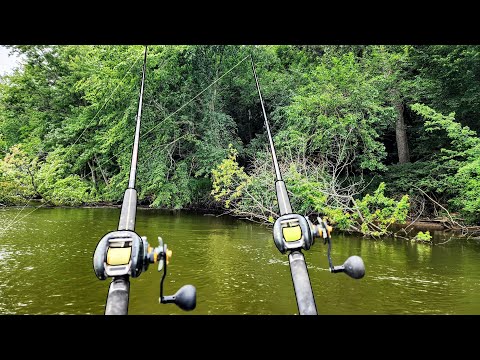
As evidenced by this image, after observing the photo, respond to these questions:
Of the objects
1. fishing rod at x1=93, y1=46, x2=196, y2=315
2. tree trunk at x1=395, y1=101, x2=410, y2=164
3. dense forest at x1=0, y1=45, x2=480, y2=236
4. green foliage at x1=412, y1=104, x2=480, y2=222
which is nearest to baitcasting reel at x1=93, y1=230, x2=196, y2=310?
fishing rod at x1=93, y1=46, x2=196, y2=315

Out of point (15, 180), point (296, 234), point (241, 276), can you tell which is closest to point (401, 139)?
point (241, 276)

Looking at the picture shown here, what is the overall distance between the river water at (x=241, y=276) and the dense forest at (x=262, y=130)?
5.92 ft

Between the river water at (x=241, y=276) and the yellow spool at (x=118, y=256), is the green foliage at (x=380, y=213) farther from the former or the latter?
the yellow spool at (x=118, y=256)

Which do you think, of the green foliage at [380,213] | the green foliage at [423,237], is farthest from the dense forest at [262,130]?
the green foliage at [423,237]

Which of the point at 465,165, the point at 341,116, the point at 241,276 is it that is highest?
the point at 341,116

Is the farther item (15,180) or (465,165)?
(15,180)

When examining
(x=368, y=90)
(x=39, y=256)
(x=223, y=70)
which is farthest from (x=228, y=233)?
(x=223, y=70)

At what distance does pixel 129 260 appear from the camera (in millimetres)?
1084

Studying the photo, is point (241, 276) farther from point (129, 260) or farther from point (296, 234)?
point (129, 260)

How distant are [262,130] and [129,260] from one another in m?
14.6

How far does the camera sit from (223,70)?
1441 cm

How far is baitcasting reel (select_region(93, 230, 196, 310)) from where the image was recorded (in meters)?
1.05

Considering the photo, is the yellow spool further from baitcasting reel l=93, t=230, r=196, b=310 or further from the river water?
the river water
